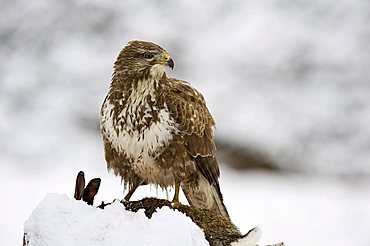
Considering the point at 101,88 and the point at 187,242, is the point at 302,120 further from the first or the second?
the point at 187,242

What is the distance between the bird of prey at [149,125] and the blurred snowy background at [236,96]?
5.31 metres

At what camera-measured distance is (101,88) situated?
1722 centimetres

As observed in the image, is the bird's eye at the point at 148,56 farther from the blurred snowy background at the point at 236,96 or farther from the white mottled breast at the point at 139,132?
the blurred snowy background at the point at 236,96

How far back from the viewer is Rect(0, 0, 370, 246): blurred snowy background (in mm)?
13961

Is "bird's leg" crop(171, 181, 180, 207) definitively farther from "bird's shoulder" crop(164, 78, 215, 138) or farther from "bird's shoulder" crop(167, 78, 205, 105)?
"bird's shoulder" crop(167, 78, 205, 105)

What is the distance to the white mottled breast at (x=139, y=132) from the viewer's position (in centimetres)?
693

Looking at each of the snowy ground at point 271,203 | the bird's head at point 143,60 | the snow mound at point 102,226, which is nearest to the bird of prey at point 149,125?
the bird's head at point 143,60

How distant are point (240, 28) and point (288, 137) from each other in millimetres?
4415

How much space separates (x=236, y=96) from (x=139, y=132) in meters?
10.8

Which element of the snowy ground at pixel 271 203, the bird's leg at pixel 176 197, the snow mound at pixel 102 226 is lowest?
the snow mound at pixel 102 226

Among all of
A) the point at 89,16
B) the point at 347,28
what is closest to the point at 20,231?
the point at 89,16

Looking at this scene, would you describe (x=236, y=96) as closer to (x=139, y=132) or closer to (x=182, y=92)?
(x=182, y=92)

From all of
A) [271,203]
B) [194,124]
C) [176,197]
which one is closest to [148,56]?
[194,124]

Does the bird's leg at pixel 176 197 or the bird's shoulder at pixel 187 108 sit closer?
the bird's leg at pixel 176 197
